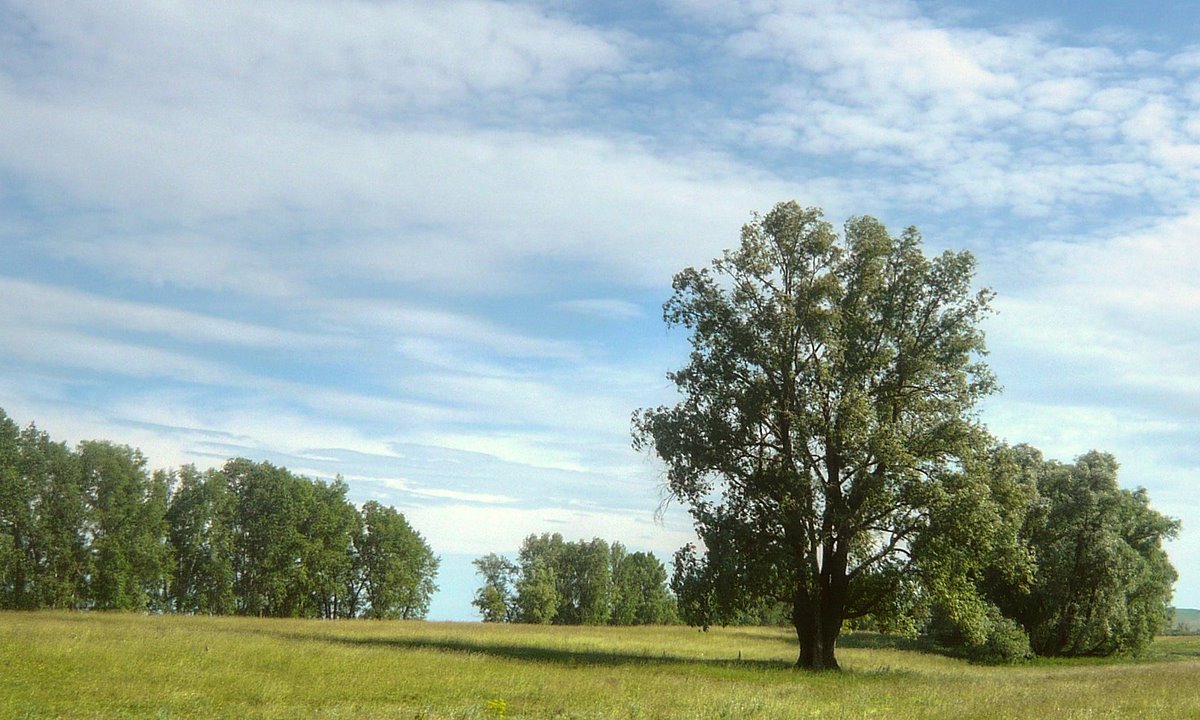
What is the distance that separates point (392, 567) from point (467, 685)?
2918 inches

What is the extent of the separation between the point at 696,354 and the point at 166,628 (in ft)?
94.2

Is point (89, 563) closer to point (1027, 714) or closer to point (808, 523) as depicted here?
point (808, 523)

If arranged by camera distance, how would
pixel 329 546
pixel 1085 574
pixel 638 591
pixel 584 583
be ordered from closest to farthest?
pixel 1085 574 < pixel 329 546 < pixel 584 583 < pixel 638 591

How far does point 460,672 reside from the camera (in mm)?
28469

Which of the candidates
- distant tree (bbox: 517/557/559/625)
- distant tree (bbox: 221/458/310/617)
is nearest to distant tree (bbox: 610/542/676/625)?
distant tree (bbox: 517/557/559/625)

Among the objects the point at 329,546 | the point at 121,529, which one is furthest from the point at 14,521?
the point at 329,546

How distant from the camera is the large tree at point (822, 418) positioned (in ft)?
118

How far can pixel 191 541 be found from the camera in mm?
86062

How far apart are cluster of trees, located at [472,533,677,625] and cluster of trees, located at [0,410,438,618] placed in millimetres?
20750

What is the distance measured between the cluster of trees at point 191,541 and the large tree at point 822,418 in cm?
6019

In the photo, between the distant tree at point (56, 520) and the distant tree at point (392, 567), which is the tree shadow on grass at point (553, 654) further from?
the distant tree at point (392, 567)

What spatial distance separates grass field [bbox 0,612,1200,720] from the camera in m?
20.3

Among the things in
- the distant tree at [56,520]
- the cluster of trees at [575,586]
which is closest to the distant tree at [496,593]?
the cluster of trees at [575,586]

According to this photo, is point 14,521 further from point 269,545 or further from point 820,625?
point 820,625
